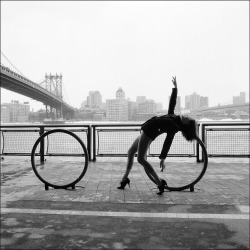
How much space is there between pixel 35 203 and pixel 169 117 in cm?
473

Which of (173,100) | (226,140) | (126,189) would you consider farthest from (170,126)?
(226,140)

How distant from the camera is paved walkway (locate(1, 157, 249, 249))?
4.13 m

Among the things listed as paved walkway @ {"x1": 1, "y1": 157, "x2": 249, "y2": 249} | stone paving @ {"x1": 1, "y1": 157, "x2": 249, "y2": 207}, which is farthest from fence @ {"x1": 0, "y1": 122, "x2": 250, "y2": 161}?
paved walkway @ {"x1": 1, "y1": 157, "x2": 249, "y2": 249}

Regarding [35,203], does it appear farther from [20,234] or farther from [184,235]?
[184,235]

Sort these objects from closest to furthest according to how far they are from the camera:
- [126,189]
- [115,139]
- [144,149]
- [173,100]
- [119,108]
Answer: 1. [173,100]
2. [144,149]
3. [119,108]
4. [126,189]
5. [115,139]

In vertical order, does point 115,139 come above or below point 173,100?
below

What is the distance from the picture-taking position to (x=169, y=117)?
187cm

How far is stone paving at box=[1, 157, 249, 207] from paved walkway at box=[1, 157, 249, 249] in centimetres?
2

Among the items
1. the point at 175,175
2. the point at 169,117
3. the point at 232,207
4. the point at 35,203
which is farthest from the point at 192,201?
the point at 169,117

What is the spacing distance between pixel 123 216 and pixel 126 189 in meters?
1.85

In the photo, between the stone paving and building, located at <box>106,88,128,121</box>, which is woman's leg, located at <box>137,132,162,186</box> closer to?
building, located at <box>106,88,128,121</box>

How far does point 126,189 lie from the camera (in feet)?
22.9

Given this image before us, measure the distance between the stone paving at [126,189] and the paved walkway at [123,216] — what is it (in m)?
0.02

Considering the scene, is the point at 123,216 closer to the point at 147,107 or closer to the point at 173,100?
the point at 147,107
